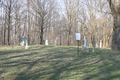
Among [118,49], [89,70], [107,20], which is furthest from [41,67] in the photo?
[107,20]

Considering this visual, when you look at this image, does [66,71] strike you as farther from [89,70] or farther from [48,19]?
[48,19]

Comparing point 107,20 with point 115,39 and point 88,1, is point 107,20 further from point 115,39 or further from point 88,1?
point 115,39

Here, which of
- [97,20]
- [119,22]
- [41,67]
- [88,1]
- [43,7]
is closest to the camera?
[41,67]

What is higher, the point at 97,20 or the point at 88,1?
the point at 88,1

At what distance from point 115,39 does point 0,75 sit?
11.2 meters

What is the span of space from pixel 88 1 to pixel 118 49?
1750 cm

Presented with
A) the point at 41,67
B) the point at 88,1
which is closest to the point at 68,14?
the point at 88,1

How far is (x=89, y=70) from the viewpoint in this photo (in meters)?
6.67

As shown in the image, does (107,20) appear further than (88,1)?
Yes

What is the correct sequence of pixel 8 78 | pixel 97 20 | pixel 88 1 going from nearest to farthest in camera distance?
1. pixel 8 78
2. pixel 88 1
3. pixel 97 20

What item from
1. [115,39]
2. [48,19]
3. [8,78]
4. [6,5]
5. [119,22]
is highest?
[6,5]

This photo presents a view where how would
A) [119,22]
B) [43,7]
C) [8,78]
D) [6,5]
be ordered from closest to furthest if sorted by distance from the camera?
1. [8,78]
2. [119,22]
3. [6,5]
4. [43,7]

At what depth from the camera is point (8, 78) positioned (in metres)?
5.67

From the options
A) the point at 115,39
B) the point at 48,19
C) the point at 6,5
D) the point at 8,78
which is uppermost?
the point at 6,5
